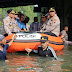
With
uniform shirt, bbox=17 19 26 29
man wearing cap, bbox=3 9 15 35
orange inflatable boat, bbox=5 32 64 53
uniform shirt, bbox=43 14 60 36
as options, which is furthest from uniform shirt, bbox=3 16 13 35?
uniform shirt, bbox=43 14 60 36

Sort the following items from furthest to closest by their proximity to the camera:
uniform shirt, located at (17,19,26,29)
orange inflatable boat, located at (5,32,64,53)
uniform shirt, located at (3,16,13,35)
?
uniform shirt, located at (17,19,26,29) → uniform shirt, located at (3,16,13,35) → orange inflatable boat, located at (5,32,64,53)

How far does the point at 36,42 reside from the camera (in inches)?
248

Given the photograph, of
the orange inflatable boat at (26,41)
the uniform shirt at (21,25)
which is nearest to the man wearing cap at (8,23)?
the orange inflatable boat at (26,41)

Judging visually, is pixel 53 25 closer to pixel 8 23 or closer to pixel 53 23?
pixel 53 23

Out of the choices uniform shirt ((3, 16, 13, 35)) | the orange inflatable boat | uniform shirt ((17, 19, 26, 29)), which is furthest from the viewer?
uniform shirt ((17, 19, 26, 29))

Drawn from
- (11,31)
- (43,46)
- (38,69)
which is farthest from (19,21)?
(38,69)

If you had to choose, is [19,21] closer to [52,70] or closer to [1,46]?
[1,46]

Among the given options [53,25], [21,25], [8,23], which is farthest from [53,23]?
[21,25]

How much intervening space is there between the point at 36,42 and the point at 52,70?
240cm

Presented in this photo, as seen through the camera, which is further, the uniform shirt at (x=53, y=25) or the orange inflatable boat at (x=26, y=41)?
the uniform shirt at (x=53, y=25)

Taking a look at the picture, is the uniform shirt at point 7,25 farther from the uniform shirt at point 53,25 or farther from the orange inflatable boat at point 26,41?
the uniform shirt at point 53,25

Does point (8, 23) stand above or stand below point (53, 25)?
above

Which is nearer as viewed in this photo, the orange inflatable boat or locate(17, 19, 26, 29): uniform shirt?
the orange inflatable boat

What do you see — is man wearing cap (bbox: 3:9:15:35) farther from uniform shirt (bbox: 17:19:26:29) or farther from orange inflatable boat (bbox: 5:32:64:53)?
uniform shirt (bbox: 17:19:26:29)
